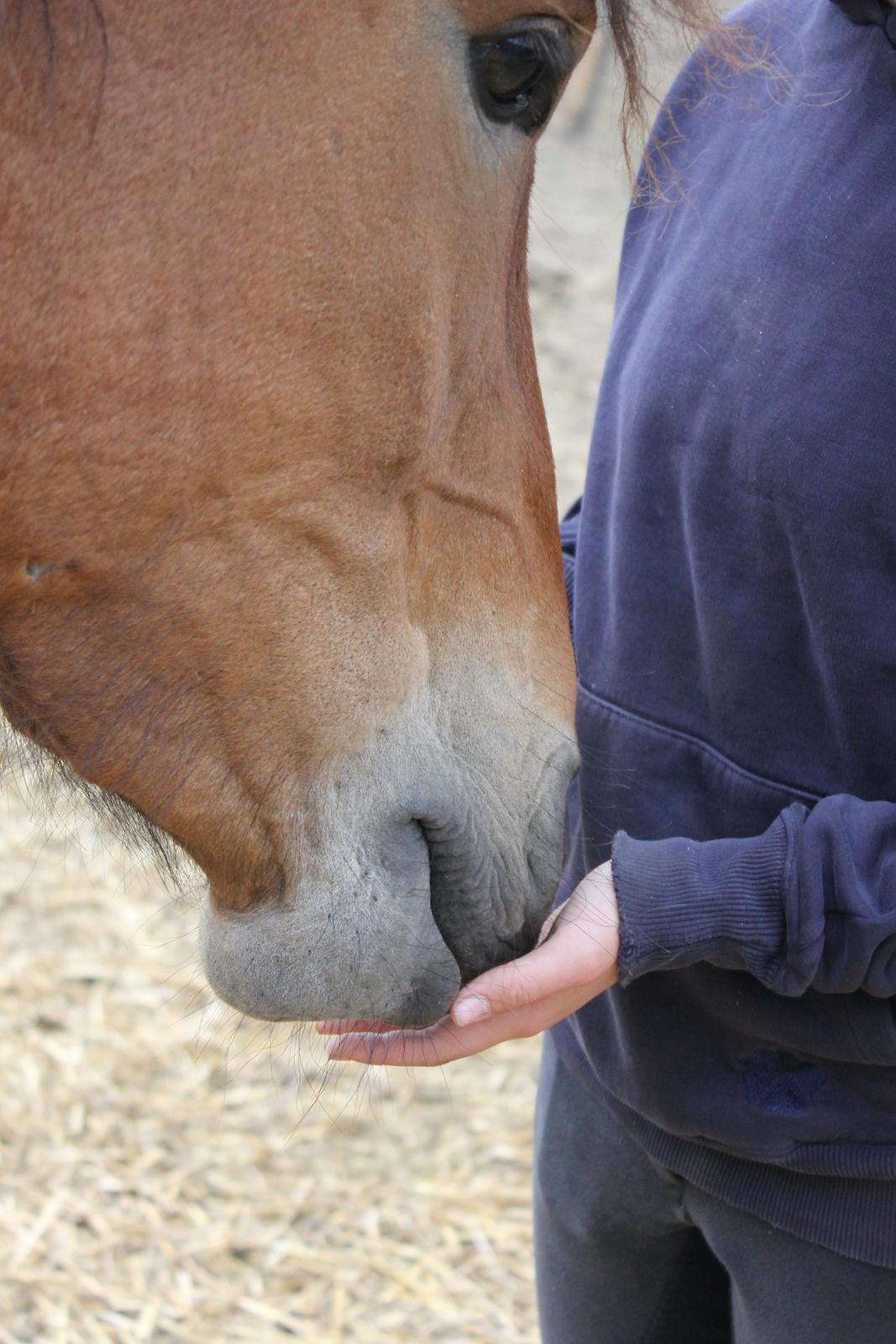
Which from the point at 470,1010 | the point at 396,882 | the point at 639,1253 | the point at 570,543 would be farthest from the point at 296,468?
the point at 639,1253

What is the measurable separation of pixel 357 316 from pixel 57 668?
1.23 feet

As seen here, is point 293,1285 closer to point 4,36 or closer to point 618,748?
point 618,748

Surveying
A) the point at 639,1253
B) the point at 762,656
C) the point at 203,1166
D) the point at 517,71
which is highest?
the point at 517,71

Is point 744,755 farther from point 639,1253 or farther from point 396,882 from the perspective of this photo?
point 639,1253

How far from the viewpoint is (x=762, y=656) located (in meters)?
1.28

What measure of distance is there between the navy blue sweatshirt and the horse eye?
0.26 meters

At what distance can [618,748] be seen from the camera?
4.53 ft

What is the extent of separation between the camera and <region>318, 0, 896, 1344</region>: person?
1.19 m

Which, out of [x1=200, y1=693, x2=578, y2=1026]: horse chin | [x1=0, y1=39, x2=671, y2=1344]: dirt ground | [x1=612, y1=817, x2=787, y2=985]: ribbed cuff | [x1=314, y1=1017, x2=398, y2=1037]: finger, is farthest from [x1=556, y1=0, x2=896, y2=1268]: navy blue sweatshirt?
[x1=0, y1=39, x2=671, y2=1344]: dirt ground

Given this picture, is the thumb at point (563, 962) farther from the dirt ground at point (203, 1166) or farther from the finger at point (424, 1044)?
the dirt ground at point (203, 1166)

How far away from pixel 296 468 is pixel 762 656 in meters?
0.49

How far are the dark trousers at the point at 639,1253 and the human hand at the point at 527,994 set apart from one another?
29 cm

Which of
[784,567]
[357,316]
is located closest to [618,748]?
[784,567]

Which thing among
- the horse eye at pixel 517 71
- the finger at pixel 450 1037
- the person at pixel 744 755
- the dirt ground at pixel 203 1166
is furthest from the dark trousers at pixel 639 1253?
the horse eye at pixel 517 71
